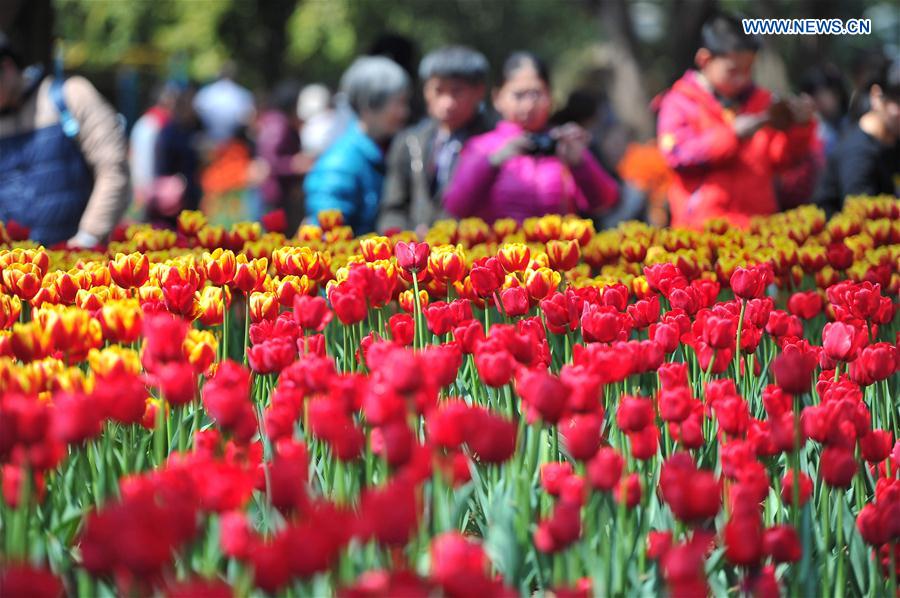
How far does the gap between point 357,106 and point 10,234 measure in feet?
7.74

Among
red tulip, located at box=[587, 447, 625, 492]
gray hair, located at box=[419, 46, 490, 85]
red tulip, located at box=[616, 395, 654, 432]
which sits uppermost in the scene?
gray hair, located at box=[419, 46, 490, 85]

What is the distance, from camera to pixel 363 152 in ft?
22.2

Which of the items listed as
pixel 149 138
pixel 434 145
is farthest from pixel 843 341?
pixel 149 138

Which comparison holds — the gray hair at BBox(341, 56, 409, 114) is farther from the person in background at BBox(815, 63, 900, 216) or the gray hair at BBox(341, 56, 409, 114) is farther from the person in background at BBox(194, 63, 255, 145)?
the person in background at BBox(194, 63, 255, 145)

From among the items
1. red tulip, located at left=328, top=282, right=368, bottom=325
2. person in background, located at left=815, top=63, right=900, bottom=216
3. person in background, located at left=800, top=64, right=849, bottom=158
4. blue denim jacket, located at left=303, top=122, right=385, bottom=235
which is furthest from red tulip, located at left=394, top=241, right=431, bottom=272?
person in background, located at left=800, top=64, right=849, bottom=158

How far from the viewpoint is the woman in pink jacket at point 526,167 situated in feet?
19.4

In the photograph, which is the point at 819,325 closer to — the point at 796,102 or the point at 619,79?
the point at 796,102

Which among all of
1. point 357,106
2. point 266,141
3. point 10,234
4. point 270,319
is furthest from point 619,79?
point 270,319

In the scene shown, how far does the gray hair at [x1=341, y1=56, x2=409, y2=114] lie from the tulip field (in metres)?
3.30

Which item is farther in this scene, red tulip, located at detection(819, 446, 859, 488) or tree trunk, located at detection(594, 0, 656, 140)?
tree trunk, located at detection(594, 0, 656, 140)

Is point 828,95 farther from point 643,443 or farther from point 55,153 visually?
point 643,443

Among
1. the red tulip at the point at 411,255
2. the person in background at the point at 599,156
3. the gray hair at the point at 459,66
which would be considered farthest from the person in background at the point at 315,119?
the red tulip at the point at 411,255

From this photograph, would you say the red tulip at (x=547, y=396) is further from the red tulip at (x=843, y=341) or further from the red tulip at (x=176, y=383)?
the red tulip at (x=843, y=341)

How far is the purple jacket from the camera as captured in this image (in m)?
5.94
